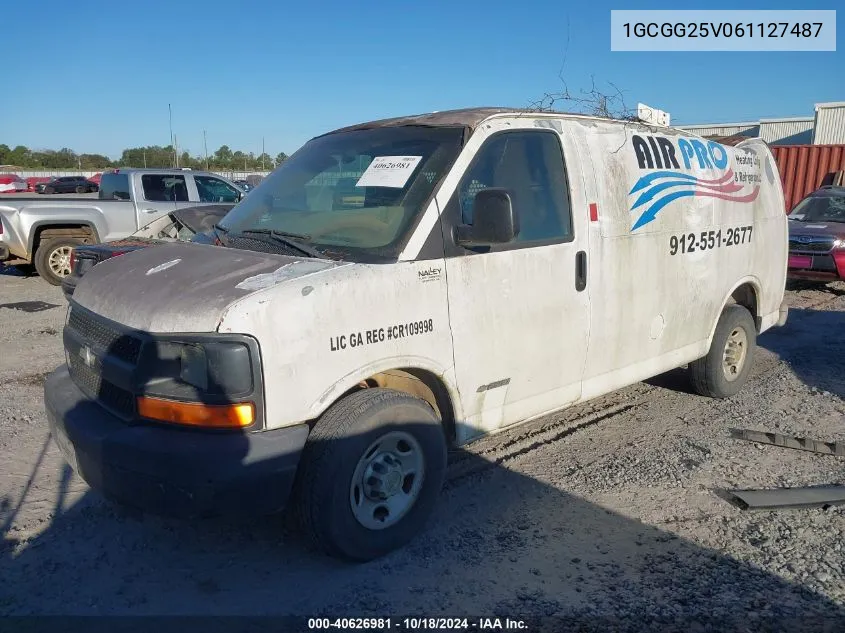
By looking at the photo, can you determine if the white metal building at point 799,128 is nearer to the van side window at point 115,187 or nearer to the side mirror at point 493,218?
the van side window at point 115,187

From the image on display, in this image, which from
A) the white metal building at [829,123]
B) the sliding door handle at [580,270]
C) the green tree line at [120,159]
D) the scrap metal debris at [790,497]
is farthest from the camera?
the green tree line at [120,159]

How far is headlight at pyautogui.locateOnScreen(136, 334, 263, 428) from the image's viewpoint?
2.82 metres

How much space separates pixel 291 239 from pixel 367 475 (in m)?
1.27

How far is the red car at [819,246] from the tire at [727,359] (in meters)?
5.89

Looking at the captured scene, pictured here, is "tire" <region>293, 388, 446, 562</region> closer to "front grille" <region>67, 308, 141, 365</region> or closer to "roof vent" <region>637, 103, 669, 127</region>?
"front grille" <region>67, 308, 141, 365</region>

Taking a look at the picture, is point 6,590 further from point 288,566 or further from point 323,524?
point 323,524

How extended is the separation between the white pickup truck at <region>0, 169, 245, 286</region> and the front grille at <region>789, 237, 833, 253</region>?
9642 millimetres

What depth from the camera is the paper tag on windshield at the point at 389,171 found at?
3656 mm

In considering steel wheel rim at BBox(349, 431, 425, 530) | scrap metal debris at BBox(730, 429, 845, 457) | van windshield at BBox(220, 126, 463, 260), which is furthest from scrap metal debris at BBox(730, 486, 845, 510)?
van windshield at BBox(220, 126, 463, 260)

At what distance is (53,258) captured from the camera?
447 inches

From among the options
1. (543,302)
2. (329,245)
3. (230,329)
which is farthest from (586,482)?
(230,329)

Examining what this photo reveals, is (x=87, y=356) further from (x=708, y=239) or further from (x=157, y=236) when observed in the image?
(x=157, y=236)

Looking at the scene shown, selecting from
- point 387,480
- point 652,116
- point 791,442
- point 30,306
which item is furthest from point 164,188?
point 791,442

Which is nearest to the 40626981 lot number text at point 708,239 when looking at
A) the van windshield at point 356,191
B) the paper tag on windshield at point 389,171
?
the van windshield at point 356,191
